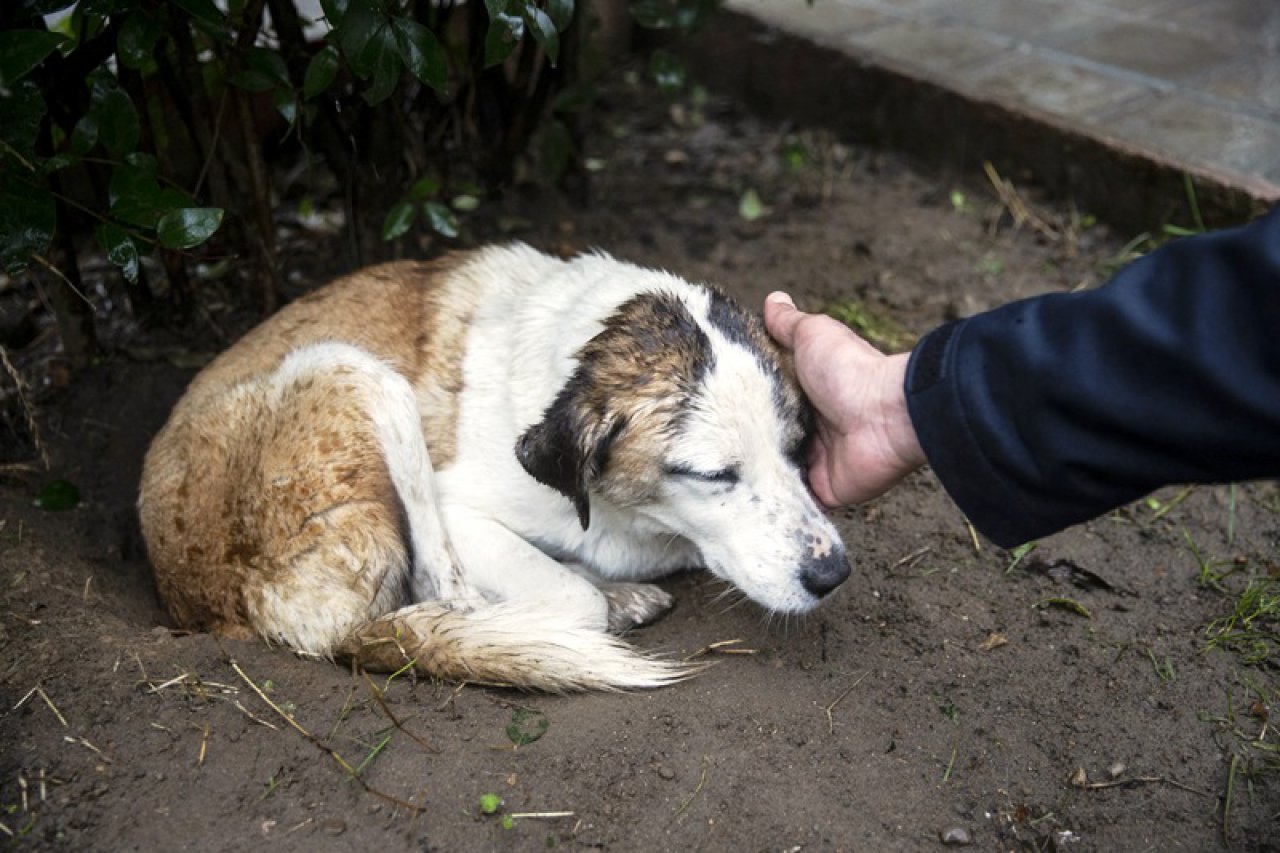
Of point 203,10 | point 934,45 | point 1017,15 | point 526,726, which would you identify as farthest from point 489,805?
point 1017,15

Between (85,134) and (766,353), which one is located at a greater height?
(85,134)

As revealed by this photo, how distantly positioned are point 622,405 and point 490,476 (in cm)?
61

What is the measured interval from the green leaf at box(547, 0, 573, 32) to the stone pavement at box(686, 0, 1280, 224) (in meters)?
2.40

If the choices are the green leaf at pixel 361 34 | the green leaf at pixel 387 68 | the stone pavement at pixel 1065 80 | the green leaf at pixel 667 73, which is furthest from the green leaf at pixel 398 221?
the stone pavement at pixel 1065 80

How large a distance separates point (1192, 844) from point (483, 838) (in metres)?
1.52

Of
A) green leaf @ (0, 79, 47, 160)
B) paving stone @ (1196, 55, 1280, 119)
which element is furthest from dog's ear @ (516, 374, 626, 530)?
paving stone @ (1196, 55, 1280, 119)

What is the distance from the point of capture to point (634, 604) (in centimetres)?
313

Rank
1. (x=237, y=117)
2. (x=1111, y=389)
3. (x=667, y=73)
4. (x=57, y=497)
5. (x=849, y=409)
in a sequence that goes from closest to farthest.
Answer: (x=1111, y=389) < (x=849, y=409) < (x=57, y=497) < (x=237, y=117) < (x=667, y=73)

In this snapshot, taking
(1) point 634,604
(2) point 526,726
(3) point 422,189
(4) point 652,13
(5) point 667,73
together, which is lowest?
(1) point 634,604

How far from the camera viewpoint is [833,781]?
2469 millimetres

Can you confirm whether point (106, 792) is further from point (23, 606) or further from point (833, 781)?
point (833, 781)

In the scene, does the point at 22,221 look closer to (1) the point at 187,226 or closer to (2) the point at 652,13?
(1) the point at 187,226

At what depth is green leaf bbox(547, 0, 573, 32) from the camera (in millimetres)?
3043

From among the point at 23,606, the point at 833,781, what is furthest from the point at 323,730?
the point at 833,781
